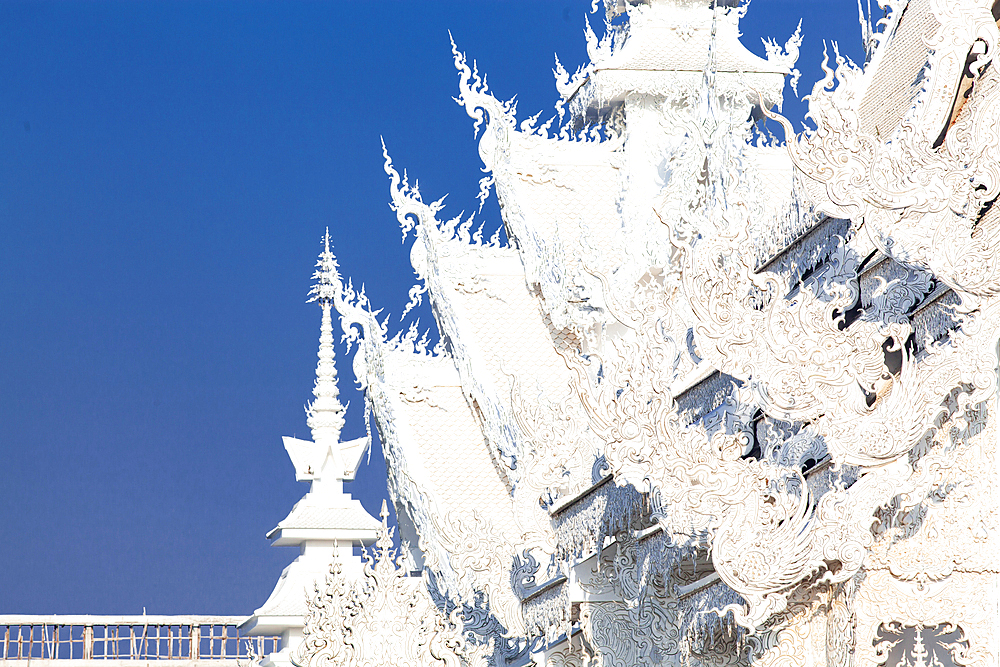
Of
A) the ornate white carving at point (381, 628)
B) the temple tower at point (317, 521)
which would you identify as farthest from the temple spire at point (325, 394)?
the ornate white carving at point (381, 628)

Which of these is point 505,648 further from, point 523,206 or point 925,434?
point 925,434

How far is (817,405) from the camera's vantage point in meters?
7.38

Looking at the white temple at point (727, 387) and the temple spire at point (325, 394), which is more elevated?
the temple spire at point (325, 394)

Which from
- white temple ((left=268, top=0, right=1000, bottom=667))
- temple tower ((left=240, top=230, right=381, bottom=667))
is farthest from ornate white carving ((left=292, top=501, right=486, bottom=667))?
temple tower ((left=240, top=230, right=381, bottom=667))

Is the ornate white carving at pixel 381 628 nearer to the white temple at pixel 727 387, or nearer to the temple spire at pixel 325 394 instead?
the white temple at pixel 727 387

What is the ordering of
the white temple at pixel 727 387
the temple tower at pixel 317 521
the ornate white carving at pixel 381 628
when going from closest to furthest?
the white temple at pixel 727 387 → the ornate white carving at pixel 381 628 → the temple tower at pixel 317 521

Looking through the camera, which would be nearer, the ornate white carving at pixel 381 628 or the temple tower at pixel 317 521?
the ornate white carving at pixel 381 628

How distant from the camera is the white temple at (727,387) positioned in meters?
7.12

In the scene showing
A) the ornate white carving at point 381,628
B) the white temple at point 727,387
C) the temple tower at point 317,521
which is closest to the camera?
the white temple at point 727,387

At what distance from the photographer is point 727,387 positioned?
9.80 metres

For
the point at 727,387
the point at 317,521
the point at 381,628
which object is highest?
the point at 317,521

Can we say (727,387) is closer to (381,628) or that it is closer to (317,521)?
(381,628)

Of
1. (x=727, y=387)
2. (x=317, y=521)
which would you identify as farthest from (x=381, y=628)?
(x=317, y=521)

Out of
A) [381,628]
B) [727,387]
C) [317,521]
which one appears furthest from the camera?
[317,521]
